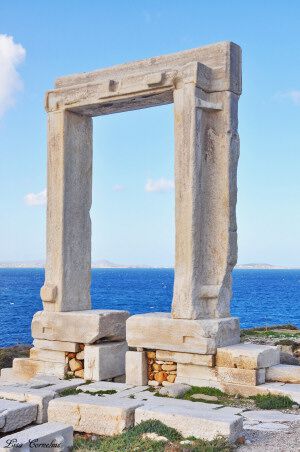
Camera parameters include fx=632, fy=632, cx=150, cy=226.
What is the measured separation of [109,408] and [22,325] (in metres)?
41.7

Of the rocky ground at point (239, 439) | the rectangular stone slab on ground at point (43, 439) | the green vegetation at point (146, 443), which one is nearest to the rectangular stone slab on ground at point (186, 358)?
the rocky ground at point (239, 439)

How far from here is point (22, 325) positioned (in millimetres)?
48062

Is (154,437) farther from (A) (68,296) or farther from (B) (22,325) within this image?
(B) (22,325)

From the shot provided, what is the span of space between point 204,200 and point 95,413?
4168 millimetres

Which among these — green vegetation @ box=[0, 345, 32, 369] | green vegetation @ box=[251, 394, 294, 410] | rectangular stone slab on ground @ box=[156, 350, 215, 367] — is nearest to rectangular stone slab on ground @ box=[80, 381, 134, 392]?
rectangular stone slab on ground @ box=[156, 350, 215, 367]

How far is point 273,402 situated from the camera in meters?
8.89

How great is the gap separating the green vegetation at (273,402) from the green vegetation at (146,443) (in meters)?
2.07

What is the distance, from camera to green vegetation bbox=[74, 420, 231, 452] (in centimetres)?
676

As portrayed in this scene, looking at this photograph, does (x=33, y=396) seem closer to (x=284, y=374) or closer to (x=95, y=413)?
(x=95, y=413)

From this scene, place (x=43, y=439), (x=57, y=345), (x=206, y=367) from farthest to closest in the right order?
(x=57, y=345), (x=206, y=367), (x=43, y=439)

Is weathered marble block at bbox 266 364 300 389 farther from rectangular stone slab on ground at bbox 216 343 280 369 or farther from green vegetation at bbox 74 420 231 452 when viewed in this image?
green vegetation at bbox 74 420 231 452

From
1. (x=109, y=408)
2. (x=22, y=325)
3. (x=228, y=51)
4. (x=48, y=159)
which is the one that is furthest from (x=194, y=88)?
(x=22, y=325)

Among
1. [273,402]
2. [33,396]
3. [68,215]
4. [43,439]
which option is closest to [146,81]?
[68,215]

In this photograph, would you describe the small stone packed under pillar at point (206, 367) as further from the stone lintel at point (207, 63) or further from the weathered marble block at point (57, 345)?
the stone lintel at point (207, 63)
